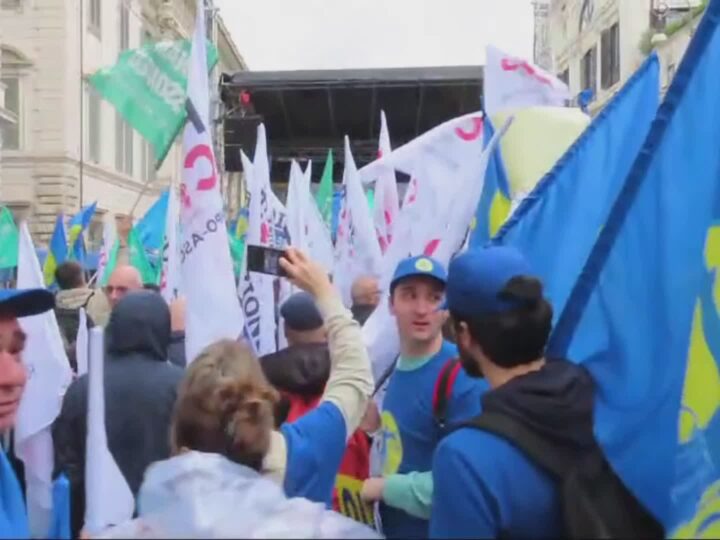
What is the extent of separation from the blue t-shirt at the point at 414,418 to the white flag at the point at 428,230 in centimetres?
43

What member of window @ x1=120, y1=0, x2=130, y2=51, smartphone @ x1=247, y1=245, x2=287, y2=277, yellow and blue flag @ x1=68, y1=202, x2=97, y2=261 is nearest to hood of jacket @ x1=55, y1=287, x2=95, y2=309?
smartphone @ x1=247, y1=245, x2=287, y2=277

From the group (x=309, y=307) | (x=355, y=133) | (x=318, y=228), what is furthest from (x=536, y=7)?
(x=309, y=307)

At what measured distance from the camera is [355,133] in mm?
16969

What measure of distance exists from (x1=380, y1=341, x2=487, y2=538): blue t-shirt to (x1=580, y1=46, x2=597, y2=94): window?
131 ft

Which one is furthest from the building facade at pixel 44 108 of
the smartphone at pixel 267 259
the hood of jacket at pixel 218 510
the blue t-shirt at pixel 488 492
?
the hood of jacket at pixel 218 510

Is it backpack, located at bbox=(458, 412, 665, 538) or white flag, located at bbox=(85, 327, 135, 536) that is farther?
white flag, located at bbox=(85, 327, 135, 536)

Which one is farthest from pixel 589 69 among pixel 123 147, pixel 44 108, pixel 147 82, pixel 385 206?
pixel 147 82

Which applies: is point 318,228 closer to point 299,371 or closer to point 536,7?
point 299,371

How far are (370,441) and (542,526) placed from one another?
6.56 feet

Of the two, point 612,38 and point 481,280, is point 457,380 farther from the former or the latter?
point 612,38

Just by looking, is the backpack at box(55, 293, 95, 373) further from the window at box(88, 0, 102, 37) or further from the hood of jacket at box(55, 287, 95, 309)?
the window at box(88, 0, 102, 37)

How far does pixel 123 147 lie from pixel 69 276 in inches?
1168

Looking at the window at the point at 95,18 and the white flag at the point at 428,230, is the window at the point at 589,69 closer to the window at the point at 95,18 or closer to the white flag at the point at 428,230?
the window at the point at 95,18

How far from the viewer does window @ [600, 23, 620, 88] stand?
3930cm
